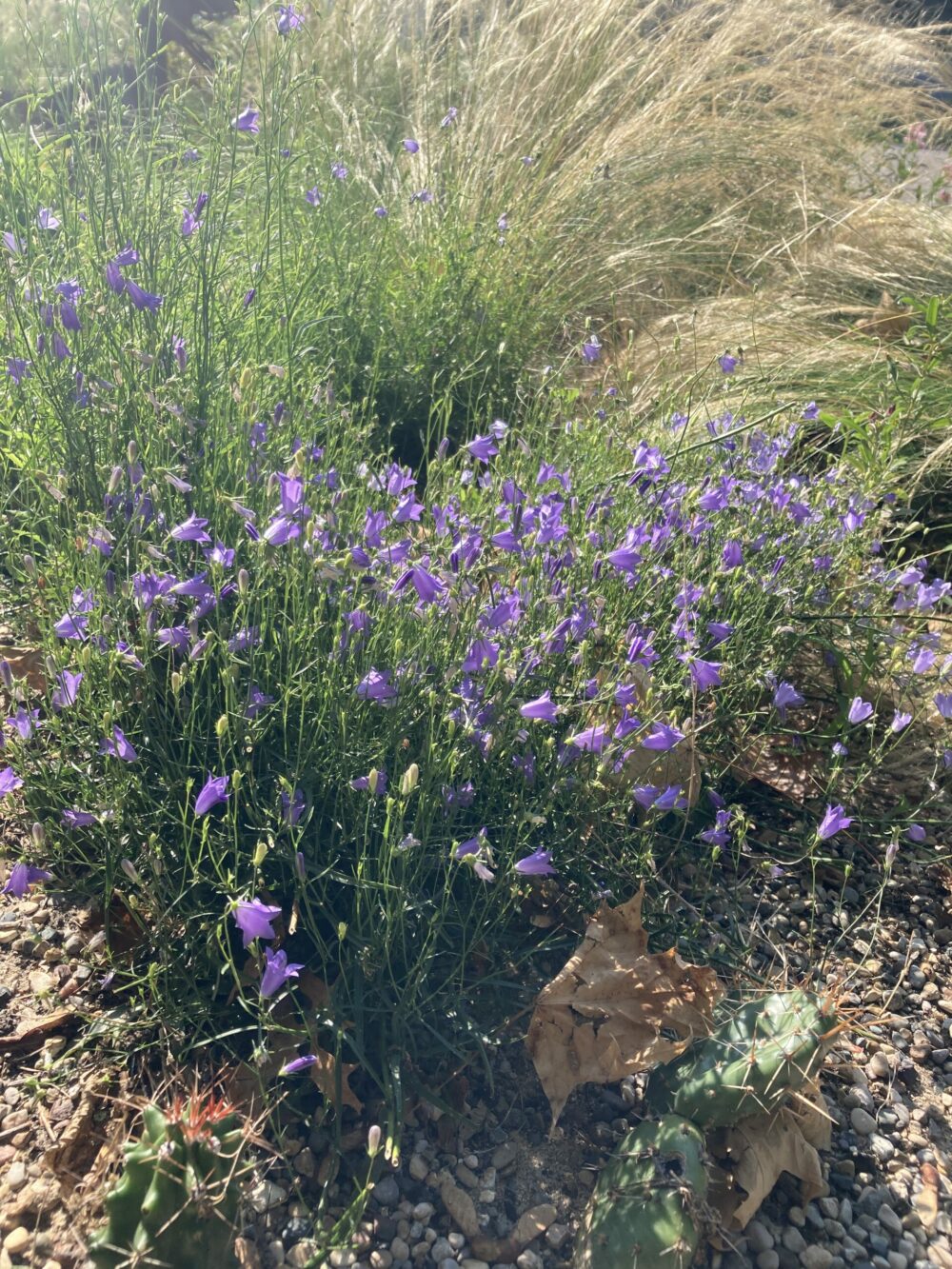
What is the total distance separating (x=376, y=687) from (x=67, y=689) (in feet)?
1.58

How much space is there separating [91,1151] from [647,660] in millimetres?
1230

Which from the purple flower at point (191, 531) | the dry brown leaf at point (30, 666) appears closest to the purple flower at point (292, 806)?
the purple flower at point (191, 531)

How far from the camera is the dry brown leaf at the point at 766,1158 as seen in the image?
1562 millimetres

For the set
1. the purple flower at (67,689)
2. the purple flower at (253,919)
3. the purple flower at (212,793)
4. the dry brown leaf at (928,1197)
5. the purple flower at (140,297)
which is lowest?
the dry brown leaf at (928,1197)

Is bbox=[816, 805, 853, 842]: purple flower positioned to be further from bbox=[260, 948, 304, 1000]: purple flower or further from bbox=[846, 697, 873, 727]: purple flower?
bbox=[260, 948, 304, 1000]: purple flower

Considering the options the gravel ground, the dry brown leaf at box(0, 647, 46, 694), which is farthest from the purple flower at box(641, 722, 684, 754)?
the dry brown leaf at box(0, 647, 46, 694)

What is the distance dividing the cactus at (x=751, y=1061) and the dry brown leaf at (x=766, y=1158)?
0.06 meters

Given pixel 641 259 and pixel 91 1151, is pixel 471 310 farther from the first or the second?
pixel 91 1151

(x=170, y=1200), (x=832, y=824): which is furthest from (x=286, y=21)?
(x=170, y=1200)

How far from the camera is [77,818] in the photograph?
1619mm

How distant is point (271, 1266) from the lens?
→ 1.44 m

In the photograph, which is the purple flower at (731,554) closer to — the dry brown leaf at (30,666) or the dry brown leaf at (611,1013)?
the dry brown leaf at (611,1013)

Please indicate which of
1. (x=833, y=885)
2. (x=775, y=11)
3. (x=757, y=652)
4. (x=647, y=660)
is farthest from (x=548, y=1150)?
(x=775, y=11)

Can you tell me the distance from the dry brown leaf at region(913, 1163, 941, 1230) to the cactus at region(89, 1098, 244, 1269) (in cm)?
114
